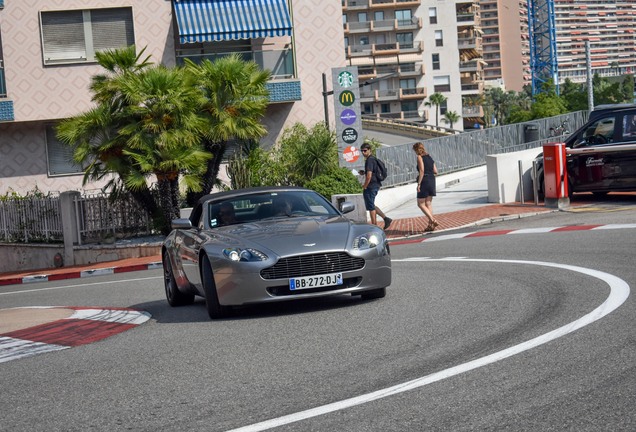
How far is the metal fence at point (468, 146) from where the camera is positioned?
36594 mm

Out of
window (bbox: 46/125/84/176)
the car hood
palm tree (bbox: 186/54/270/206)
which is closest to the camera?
the car hood

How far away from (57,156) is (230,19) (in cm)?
693

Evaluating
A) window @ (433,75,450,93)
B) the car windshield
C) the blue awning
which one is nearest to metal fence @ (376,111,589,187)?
the blue awning

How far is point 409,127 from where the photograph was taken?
8150 centimetres

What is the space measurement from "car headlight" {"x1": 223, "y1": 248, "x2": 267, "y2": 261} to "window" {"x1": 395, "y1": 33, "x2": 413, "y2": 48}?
107 meters

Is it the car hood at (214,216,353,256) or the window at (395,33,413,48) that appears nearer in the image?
the car hood at (214,216,353,256)

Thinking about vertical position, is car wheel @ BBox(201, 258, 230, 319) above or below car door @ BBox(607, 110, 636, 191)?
below

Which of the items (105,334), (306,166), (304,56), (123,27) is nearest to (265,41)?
(304,56)

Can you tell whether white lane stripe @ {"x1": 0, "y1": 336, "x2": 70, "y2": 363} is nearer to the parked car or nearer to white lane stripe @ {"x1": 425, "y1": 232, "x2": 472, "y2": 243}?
white lane stripe @ {"x1": 425, "y1": 232, "x2": 472, "y2": 243}

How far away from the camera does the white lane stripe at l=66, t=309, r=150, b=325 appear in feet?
38.3

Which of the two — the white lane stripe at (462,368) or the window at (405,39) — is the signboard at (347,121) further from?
the window at (405,39)

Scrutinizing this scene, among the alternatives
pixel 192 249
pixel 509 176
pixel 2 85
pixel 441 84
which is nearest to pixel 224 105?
pixel 509 176

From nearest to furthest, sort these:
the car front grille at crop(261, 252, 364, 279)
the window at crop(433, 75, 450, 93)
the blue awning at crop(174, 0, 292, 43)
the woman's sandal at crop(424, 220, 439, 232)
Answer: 1. the car front grille at crop(261, 252, 364, 279)
2. the woman's sandal at crop(424, 220, 439, 232)
3. the blue awning at crop(174, 0, 292, 43)
4. the window at crop(433, 75, 450, 93)

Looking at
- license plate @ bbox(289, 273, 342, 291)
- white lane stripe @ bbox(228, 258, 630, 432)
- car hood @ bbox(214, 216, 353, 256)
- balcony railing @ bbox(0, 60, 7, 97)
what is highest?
balcony railing @ bbox(0, 60, 7, 97)
